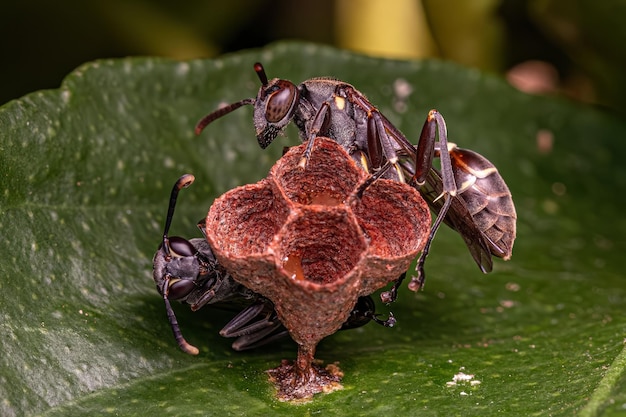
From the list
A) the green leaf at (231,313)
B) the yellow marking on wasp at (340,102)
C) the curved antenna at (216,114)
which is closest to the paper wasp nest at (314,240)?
the green leaf at (231,313)

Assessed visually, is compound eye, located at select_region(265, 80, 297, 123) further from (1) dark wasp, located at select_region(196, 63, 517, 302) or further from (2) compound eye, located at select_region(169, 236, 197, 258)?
(2) compound eye, located at select_region(169, 236, 197, 258)

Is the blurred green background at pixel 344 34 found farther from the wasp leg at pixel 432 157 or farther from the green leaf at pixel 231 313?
the wasp leg at pixel 432 157

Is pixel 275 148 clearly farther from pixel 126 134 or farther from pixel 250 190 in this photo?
pixel 250 190

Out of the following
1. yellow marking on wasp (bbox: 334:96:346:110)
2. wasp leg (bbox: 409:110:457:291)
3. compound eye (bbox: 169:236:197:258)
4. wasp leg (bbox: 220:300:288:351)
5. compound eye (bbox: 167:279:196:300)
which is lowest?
wasp leg (bbox: 220:300:288:351)

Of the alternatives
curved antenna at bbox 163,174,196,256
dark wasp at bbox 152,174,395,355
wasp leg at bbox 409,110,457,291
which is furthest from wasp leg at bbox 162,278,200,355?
wasp leg at bbox 409,110,457,291

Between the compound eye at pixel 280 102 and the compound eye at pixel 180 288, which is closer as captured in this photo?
the compound eye at pixel 180 288

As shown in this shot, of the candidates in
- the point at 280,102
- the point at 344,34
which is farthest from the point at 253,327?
the point at 344,34

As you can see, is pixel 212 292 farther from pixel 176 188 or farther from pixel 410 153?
pixel 410 153
